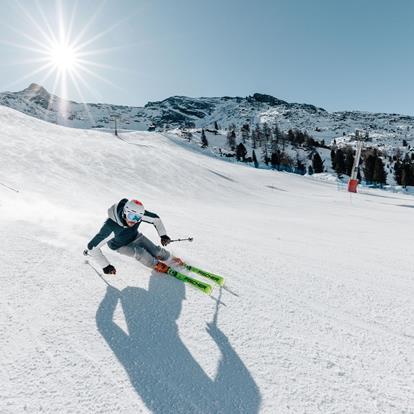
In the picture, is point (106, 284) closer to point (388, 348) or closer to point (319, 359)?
point (319, 359)

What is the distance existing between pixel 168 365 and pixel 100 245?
285cm

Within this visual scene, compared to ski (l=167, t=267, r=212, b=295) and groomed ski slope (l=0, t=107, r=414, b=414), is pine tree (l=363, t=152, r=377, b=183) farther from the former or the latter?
ski (l=167, t=267, r=212, b=295)

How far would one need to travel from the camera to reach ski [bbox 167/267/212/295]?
201 inches

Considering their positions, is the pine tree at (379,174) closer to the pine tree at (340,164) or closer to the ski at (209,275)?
the pine tree at (340,164)

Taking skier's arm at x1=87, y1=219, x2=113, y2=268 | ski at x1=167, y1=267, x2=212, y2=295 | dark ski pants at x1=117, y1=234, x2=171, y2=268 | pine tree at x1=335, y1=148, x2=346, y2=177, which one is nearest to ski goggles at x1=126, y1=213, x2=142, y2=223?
skier's arm at x1=87, y1=219, x2=113, y2=268

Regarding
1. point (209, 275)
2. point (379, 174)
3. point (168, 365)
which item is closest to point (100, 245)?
point (209, 275)

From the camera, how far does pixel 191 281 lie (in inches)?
211

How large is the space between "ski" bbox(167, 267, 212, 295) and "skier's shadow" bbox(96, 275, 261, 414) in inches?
22.9

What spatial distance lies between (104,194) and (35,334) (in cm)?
1303

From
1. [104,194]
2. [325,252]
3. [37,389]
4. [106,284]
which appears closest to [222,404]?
[37,389]

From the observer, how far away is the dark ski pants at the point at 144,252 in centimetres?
590

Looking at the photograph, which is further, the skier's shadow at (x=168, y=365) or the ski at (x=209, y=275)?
the ski at (x=209, y=275)

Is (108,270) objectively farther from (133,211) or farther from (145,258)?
(133,211)

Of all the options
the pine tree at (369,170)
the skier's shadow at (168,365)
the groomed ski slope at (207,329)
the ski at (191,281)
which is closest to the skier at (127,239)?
the ski at (191,281)
